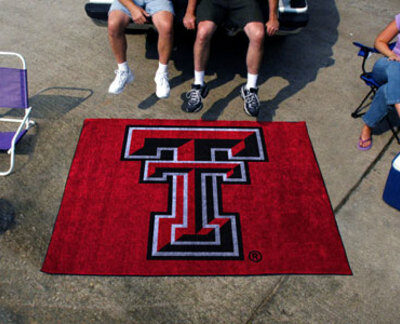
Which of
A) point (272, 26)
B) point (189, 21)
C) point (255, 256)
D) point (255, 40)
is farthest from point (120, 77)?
point (255, 256)

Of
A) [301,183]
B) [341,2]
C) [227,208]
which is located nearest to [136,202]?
[227,208]

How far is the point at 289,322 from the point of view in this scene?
2330mm

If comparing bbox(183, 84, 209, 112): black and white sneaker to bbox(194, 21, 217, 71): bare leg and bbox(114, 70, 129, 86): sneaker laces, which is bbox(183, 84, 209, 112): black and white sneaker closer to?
bbox(194, 21, 217, 71): bare leg

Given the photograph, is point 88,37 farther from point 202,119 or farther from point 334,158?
point 334,158

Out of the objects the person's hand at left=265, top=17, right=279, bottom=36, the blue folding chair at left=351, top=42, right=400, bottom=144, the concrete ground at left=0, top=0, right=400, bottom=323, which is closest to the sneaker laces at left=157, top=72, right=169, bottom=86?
the concrete ground at left=0, top=0, right=400, bottom=323

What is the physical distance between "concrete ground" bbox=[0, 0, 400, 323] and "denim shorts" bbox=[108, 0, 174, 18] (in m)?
0.77

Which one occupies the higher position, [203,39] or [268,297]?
[203,39]

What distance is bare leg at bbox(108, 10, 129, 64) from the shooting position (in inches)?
137

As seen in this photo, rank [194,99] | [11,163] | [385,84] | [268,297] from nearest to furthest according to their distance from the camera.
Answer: [268,297] → [11,163] → [385,84] → [194,99]

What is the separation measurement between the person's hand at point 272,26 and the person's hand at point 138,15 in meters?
1.14

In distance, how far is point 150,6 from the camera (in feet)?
11.7

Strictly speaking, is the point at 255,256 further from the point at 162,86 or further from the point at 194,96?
the point at 162,86

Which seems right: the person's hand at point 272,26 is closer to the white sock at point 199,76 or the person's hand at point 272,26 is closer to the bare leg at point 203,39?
the bare leg at point 203,39

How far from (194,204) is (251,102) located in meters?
1.27
